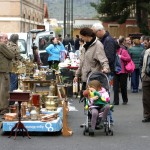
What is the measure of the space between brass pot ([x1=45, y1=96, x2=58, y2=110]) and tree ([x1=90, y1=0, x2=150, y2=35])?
46455 millimetres

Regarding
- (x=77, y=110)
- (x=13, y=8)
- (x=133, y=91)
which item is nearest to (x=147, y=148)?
(x=77, y=110)

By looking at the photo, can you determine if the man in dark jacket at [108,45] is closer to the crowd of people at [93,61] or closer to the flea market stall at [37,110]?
the crowd of people at [93,61]

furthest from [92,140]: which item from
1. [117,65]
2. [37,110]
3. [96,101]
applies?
[117,65]

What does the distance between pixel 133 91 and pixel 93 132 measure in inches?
402

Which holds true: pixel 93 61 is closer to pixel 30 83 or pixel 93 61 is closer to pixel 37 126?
pixel 37 126

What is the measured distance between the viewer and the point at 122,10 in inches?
2405

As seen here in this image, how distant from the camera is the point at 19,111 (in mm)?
11445

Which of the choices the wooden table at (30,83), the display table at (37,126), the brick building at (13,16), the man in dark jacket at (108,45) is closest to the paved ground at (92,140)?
the display table at (37,126)

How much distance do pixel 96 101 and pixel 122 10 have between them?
1980 inches

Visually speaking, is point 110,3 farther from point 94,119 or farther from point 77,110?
point 94,119

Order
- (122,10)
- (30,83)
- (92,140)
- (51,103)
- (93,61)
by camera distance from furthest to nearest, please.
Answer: (122,10), (30,83), (51,103), (93,61), (92,140)

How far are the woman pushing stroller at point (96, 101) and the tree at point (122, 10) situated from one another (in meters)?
47.7

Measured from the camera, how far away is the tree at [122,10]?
59.4m

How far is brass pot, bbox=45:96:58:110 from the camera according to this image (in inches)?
502
